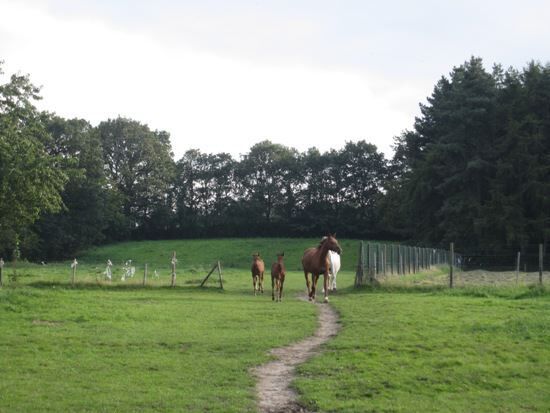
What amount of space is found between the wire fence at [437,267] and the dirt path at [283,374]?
13.5 metres

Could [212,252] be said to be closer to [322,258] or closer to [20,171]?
[20,171]

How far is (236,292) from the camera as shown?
29.8 metres

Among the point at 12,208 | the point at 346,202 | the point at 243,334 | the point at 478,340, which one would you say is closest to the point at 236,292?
the point at 12,208

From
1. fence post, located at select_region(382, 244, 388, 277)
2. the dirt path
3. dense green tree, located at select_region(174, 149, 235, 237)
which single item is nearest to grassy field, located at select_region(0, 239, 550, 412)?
the dirt path

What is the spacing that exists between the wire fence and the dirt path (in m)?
13.5

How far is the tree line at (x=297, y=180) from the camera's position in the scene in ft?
113

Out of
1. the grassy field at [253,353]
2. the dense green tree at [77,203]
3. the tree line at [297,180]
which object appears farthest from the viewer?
the dense green tree at [77,203]

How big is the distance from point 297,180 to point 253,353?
8588 centimetres

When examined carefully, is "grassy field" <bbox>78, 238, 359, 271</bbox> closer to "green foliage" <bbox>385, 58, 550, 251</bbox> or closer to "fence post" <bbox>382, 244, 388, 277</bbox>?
"green foliage" <bbox>385, 58, 550, 251</bbox>

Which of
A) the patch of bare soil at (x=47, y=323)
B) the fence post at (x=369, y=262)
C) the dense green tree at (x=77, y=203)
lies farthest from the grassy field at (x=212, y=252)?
the patch of bare soil at (x=47, y=323)

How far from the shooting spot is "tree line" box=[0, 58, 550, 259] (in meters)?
34.6

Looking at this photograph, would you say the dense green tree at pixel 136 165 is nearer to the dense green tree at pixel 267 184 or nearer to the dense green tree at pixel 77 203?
the dense green tree at pixel 267 184

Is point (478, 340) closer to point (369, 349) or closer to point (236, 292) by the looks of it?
point (369, 349)

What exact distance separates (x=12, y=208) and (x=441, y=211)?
146 feet
